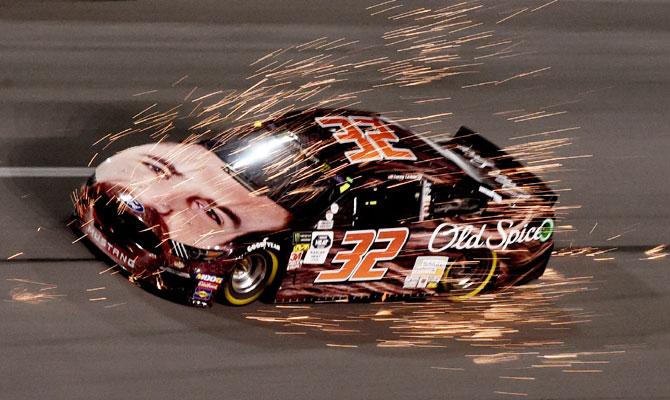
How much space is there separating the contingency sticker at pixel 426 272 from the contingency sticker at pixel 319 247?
814mm

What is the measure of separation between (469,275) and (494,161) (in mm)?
1199

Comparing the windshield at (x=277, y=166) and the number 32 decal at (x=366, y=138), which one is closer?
the windshield at (x=277, y=166)

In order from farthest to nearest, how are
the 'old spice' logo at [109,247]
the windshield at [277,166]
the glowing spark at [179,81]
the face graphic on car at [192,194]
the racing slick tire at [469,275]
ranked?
1. the glowing spark at [179,81]
2. the racing slick tire at [469,275]
3. the windshield at [277,166]
4. the 'old spice' logo at [109,247]
5. the face graphic on car at [192,194]

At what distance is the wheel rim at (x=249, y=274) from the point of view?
7742 millimetres

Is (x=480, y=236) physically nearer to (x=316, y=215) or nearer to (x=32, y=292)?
(x=316, y=215)

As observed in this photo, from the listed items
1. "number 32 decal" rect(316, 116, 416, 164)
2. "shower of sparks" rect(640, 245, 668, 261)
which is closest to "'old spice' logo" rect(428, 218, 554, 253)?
"number 32 decal" rect(316, 116, 416, 164)

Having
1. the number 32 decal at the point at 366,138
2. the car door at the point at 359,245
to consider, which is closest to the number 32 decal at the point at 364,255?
the car door at the point at 359,245

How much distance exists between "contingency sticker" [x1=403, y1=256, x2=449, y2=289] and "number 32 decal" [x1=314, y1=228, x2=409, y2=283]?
10.2 inches

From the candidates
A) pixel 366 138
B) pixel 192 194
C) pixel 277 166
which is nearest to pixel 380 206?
pixel 366 138

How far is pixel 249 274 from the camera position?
25.6 feet

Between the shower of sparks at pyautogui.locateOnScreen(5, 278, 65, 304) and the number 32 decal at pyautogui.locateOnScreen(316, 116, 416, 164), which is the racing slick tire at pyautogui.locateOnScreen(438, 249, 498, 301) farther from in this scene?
the shower of sparks at pyautogui.locateOnScreen(5, 278, 65, 304)

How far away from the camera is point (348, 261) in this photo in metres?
7.96

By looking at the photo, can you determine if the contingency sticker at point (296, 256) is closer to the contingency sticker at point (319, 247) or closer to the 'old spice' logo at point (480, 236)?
the contingency sticker at point (319, 247)

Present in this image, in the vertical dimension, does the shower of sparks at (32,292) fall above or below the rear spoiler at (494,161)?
below
